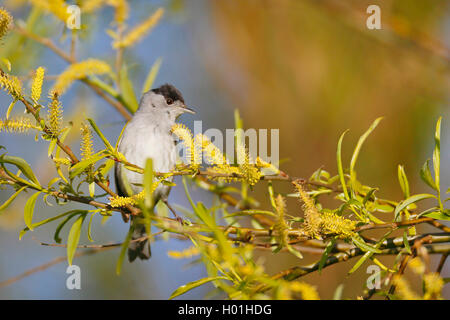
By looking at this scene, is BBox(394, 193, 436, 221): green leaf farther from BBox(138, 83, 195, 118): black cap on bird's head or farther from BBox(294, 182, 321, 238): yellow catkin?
BBox(138, 83, 195, 118): black cap on bird's head

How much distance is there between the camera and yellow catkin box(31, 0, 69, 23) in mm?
2163

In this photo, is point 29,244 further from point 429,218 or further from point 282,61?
point 429,218

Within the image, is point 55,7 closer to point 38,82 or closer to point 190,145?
point 38,82

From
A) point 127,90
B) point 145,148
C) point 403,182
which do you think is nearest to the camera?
point 403,182

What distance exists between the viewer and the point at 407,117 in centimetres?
475

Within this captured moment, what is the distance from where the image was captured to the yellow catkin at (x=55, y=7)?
2.16 metres

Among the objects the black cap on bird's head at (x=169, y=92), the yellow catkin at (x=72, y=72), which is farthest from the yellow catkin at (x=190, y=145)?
the black cap on bird's head at (x=169, y=92)

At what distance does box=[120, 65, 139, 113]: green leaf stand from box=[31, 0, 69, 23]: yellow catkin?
376 mm

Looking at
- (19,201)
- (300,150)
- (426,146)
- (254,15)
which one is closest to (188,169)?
(19,201)

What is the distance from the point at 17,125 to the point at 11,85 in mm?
106

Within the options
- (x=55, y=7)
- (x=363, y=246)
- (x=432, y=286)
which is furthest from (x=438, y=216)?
(x=55, y=7)

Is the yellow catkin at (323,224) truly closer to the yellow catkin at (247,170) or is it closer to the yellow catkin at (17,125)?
the yellow catkin at (247,170)

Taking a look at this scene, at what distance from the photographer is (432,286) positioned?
0.98 meters

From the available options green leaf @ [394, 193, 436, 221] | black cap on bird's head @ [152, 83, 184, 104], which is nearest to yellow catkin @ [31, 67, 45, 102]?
green leaf @ [394, 193, 436, 221]
